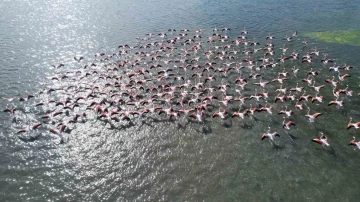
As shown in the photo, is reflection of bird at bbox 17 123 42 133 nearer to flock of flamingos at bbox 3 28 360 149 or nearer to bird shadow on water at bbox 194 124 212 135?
flock of flamingos at bbox 3 28 360 149

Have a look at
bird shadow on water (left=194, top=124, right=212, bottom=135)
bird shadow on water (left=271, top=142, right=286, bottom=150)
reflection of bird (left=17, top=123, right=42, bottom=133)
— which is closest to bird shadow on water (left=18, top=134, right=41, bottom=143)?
reflection of bird (left=17, top=123, right=42, bottom=133)

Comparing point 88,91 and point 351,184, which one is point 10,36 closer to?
point 88,91

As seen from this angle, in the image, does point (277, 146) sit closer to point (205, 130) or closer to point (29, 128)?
point (205, 130)

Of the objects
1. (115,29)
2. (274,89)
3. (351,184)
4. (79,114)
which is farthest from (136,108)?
(115,29)

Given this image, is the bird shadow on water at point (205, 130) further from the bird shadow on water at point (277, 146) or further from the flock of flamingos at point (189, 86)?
the bird shadow on water at point (277, 146)

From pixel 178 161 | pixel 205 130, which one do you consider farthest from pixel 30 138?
pixel 205 130

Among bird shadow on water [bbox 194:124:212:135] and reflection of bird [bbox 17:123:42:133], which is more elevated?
reflection of bird [bbox 17:123:42:133]

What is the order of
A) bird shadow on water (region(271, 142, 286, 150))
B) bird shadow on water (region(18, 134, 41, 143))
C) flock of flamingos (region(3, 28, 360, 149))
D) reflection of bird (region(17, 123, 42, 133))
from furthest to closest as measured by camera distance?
flock of flamingos (region(3, 28, 360, 149)), reflection of bird (region(17, 123, 42, 133)), bird shadow on water (region(18, 134, 41, 143)), bird shadow on water (region(271, 142, 286, 150))

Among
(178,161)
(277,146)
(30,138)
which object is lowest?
(178,161)

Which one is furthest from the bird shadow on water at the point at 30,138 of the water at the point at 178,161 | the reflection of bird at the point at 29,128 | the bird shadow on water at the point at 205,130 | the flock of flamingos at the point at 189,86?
the bird shadow on water at the point at 205,130
